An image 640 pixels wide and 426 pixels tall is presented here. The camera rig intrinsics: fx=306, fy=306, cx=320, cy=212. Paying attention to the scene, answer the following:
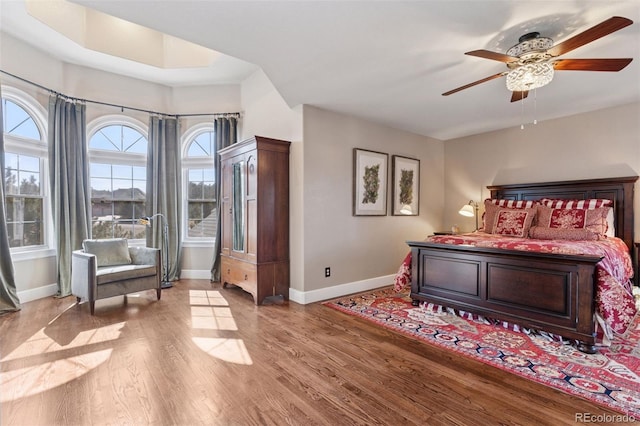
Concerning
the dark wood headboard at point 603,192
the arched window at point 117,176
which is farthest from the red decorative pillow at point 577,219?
the arched window at point 117,176

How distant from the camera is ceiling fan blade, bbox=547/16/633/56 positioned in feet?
5.94

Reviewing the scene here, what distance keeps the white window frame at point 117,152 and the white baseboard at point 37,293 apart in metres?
1.10

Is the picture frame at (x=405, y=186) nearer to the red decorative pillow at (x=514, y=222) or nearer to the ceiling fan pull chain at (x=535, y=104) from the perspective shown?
the red decorative pillow at (x=514, y=222)

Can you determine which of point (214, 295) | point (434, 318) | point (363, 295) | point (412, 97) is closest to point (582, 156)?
point (412, 97)

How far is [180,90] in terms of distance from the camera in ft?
16.8

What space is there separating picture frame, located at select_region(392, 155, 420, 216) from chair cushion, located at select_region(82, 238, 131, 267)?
12.6 feet

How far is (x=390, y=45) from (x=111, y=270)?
12.4ft

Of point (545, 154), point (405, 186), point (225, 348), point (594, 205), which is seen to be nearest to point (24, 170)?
point (225, 348)

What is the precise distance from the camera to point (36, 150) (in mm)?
4023

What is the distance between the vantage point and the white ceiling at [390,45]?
2.08m

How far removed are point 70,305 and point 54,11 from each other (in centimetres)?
344

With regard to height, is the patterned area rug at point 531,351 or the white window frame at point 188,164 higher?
the white window frame at point 188,164

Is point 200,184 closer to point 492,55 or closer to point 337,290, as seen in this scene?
point 337,290

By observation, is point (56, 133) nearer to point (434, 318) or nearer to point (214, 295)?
point (214, 295)
